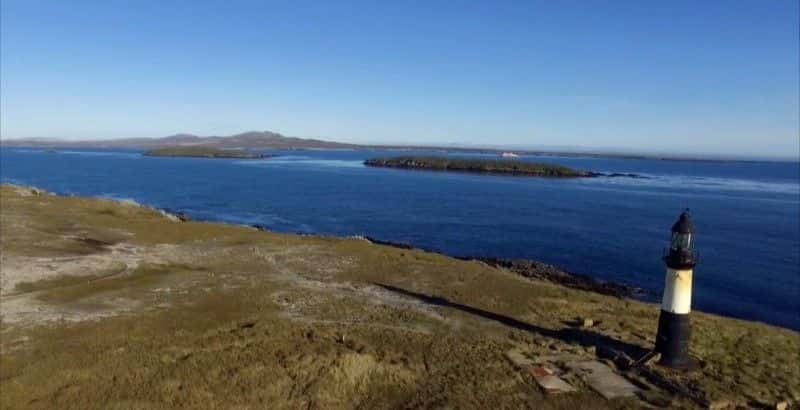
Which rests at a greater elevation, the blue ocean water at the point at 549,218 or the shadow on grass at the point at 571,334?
the shadow on grass at the point at 571,334

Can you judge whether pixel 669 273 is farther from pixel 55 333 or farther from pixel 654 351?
pixel 55 333

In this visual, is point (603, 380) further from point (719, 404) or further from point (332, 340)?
point (332, 340)

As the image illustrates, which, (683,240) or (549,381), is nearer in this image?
(549,381)

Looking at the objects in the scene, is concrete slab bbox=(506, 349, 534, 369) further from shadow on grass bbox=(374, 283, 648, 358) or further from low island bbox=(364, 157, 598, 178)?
low island bbox=(364, 157, 598, 178)

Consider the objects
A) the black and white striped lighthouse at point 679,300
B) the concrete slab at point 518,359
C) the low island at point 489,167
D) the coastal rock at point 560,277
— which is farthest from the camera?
the low island at point 489,167

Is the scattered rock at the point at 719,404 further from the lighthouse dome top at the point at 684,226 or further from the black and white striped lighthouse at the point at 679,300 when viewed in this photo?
the lighthouse dome top at the point at 684,226

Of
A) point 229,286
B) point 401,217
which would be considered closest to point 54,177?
point 401,217

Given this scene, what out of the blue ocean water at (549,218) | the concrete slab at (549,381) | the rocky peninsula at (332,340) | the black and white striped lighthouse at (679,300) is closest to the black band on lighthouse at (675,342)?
the black and white striped lighthouse at (679,300)

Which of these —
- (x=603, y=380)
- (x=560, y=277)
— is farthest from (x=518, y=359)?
(x=560, y=277)
